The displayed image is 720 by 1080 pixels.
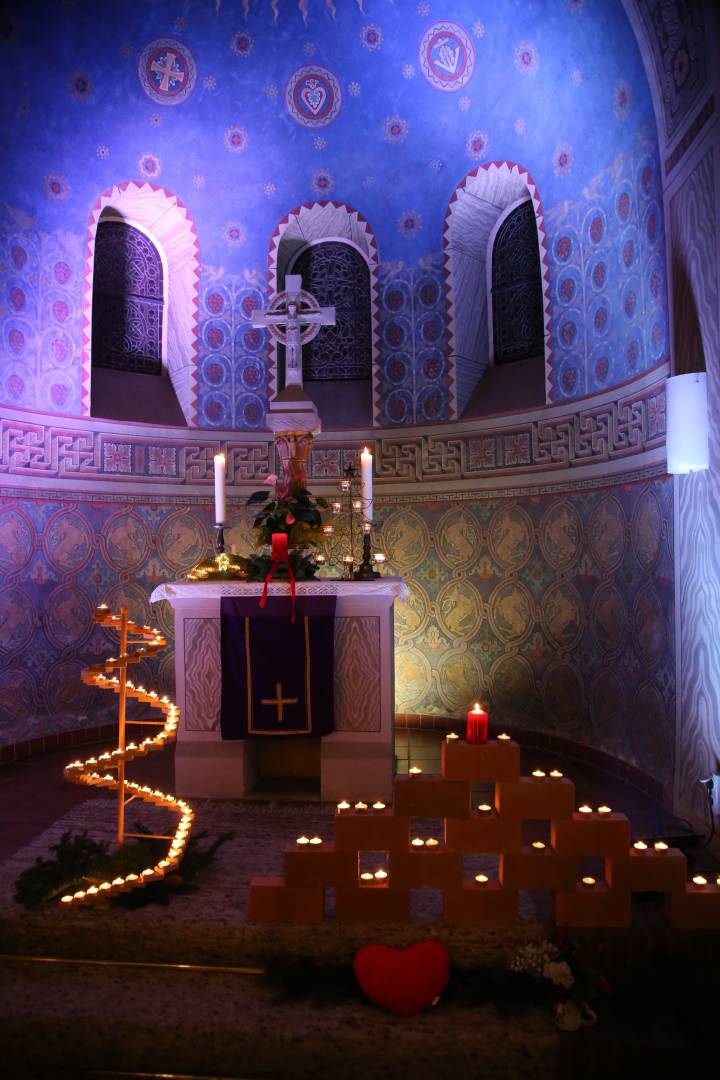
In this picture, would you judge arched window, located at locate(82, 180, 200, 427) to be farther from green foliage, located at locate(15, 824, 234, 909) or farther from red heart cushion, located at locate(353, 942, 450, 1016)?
red heart cushion, located at locate(353, 942, 450, 1016)

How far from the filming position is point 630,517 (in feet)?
17.1

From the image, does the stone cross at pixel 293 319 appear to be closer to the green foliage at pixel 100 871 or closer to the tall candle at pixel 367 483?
the tall candle at pixel 367 483

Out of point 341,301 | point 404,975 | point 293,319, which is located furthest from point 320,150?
point 404,975

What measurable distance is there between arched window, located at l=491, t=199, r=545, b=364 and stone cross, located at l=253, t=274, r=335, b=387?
81.6 inches

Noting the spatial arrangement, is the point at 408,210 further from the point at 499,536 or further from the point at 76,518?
the point at 76,518

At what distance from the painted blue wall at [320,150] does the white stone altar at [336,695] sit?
2.70 m

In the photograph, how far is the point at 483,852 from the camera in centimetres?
292

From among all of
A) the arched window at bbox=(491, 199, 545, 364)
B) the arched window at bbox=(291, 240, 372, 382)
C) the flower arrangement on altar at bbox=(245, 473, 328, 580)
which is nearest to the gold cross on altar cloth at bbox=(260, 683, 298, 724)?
the flower arrangement on altar at bbox=(245, 473, 328, 580)

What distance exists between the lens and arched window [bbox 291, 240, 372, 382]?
24.0ft

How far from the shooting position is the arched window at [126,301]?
6891mm

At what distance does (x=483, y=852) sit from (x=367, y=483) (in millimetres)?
2657

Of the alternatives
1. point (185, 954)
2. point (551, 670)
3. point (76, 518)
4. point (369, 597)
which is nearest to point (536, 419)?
point (551, 670)

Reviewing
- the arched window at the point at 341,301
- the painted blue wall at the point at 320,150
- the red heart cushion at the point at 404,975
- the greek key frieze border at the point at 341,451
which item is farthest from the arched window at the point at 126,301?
the red heart cushion at the point at 404,975

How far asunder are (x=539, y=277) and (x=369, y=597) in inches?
151
